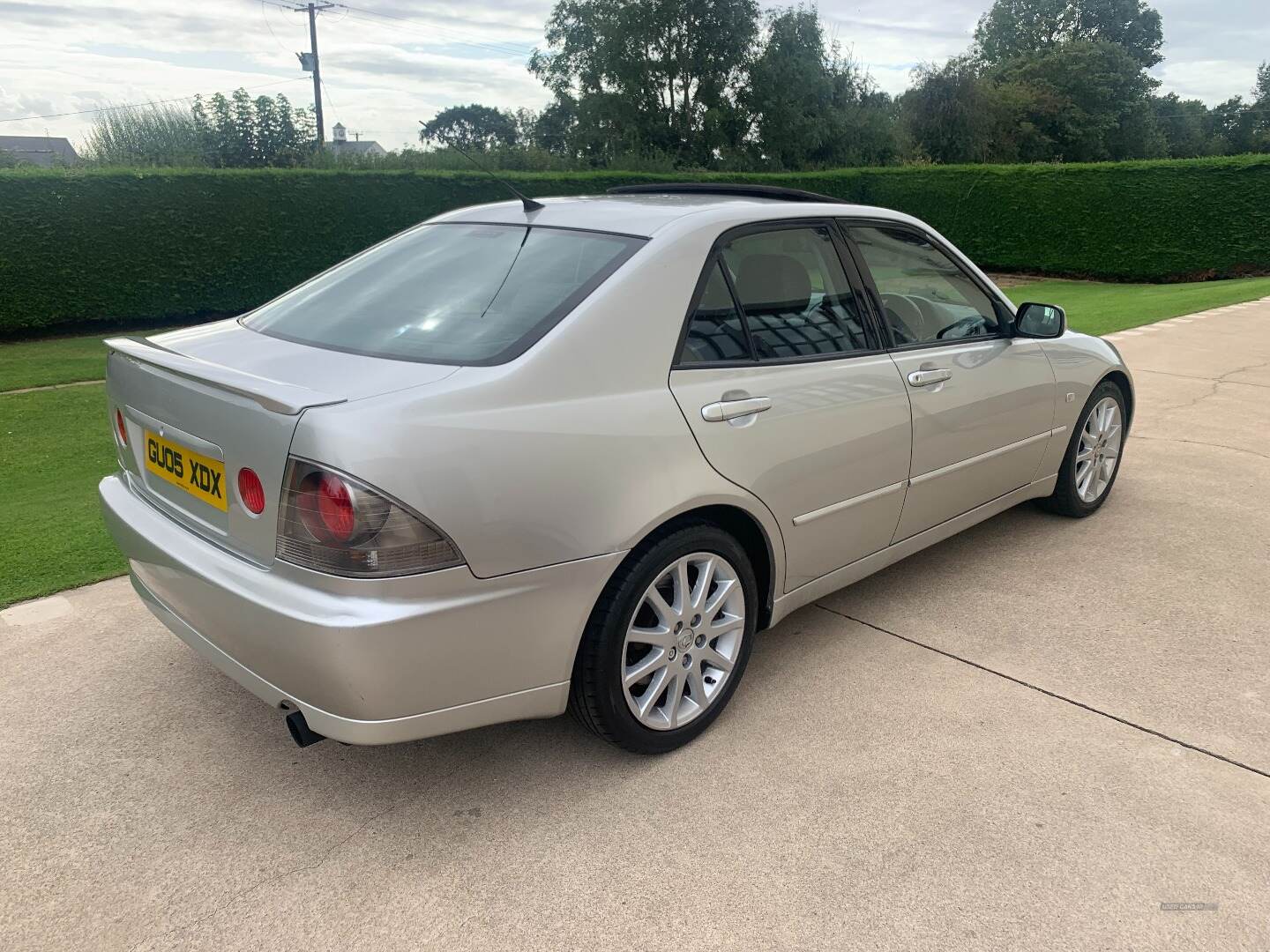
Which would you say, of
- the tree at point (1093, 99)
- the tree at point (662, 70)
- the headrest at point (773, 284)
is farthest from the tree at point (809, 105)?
the headrest at point (773, 284)

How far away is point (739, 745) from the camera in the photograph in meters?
2.78

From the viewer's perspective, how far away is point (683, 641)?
2.68 meters

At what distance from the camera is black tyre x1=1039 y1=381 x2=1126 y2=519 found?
4.50 m

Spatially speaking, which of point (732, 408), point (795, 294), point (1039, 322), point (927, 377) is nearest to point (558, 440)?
point (732, 408)

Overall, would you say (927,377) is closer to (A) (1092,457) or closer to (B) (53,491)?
(A) (1092,457)

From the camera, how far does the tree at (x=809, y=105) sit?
34.2 m

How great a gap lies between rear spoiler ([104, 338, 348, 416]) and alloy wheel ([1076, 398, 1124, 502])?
3.69 metres

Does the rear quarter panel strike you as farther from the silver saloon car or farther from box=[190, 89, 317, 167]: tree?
box=[190, 89, 317, 167]: tree

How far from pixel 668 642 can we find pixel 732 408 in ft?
2.27

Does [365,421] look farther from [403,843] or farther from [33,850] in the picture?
[33,850]

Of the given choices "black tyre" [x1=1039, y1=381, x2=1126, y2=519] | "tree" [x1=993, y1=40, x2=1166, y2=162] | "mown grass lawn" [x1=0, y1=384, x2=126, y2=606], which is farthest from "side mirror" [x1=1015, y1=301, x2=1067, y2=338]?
"tree" [x1=993, y1=40, x2=1166, y2=162]

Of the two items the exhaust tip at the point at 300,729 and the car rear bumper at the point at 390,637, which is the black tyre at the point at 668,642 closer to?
the car rear bumper at the point at 390,637

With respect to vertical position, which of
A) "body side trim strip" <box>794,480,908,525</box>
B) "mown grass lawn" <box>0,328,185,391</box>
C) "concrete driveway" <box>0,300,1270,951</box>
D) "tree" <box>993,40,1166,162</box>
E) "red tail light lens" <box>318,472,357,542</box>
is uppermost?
"tree" <box>993,40,1166,162</box>

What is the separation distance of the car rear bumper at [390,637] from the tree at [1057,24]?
73952 millimetres
